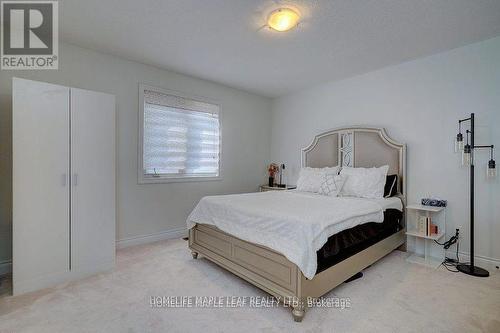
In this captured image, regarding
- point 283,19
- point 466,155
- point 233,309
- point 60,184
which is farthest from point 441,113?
point 60,184

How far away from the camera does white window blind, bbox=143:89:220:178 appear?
11.8 ft

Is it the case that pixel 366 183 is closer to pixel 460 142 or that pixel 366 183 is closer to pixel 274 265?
pixel 460 142

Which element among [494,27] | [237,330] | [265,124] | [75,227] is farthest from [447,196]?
[75,227]

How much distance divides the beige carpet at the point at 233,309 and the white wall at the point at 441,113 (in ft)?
2.39

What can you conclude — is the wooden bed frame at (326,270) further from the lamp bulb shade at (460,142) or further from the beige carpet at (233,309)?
the lamp bulb shade at (460,142)

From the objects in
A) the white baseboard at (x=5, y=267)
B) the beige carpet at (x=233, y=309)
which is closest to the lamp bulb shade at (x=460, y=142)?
→ the beige carpet at (x=233, y=309)

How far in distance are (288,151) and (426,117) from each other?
2.34 meters

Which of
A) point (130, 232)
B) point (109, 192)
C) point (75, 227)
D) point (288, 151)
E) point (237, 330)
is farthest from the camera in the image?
point (288, 151)

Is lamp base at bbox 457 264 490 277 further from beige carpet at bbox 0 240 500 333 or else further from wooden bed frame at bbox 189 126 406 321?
wooden bed frame at bbox 189 126 406 321

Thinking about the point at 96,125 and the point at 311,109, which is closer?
the point at 96,125

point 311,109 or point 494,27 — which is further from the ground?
point 494,27

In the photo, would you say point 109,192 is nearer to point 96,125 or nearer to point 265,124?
point 96,125

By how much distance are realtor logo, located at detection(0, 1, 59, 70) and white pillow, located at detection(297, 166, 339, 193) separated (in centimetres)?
347

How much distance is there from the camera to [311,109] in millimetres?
4496
